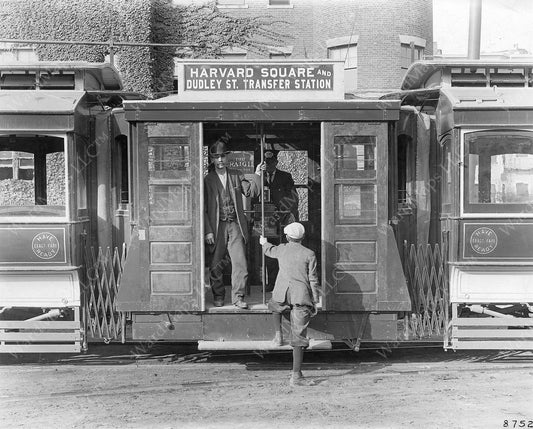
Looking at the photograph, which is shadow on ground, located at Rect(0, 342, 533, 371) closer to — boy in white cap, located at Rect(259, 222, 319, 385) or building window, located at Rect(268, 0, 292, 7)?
boy in white cap, located at Rect(259, 222, 319, 385)

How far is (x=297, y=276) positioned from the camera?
24.6 feet

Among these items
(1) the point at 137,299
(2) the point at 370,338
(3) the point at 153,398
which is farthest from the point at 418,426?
(1) the point at 137,299

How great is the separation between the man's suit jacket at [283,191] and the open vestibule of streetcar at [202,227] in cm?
194

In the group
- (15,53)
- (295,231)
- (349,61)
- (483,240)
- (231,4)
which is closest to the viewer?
(295,231)

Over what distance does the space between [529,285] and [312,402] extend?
3.41 meters

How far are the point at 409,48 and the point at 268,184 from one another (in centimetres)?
1273

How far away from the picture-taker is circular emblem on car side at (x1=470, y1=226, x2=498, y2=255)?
835cm

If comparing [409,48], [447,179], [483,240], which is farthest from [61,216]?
[409,48]

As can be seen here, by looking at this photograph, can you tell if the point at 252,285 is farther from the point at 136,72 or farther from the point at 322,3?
the point at 322,3

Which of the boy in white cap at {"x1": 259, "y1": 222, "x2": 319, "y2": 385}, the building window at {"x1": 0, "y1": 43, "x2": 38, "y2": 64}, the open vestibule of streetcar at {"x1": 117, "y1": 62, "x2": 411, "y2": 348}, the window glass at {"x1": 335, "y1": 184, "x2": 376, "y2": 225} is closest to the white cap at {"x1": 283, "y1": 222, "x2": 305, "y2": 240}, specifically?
the boy in white cap at {"x1": 259, "y1": 222, "x2": 319, "y2": 385}

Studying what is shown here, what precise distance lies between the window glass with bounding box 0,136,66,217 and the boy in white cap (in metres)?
3.24

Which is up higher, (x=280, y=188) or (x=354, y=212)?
(x=280, y=188)

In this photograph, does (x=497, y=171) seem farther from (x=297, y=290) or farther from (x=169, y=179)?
(x=169, y=179)

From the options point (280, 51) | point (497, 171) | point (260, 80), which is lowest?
point (497, 171)
